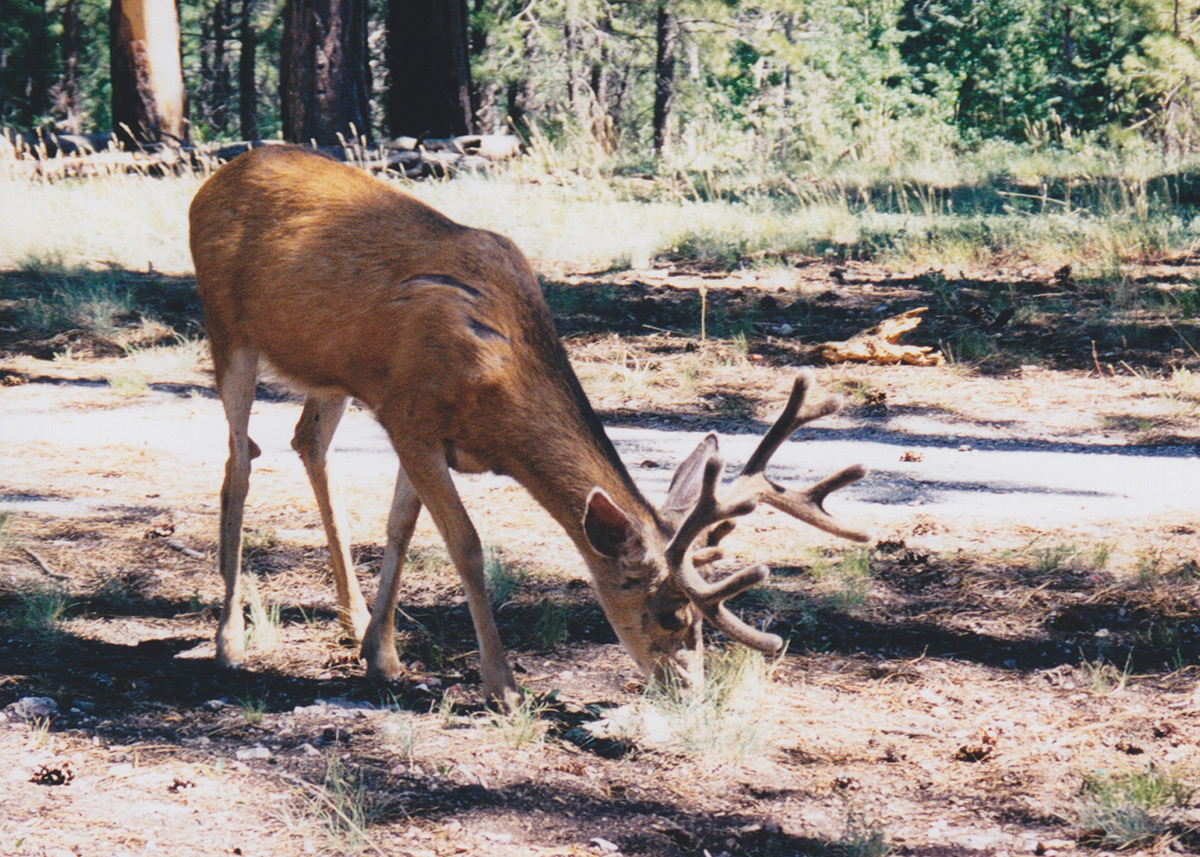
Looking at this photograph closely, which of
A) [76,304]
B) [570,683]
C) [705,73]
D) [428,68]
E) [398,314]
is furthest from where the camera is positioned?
[705,73]

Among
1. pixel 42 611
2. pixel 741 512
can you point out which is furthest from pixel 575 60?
pixel 741 512

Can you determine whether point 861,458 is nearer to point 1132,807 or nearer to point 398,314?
point 398,314

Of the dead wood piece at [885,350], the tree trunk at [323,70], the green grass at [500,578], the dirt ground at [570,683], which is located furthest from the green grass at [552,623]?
the tree trunk at [323,70]

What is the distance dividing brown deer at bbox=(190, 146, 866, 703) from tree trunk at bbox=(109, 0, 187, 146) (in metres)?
13.8

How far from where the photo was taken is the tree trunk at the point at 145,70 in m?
17.4

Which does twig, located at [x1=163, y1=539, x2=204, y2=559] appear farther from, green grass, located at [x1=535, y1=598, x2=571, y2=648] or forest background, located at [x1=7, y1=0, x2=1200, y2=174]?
forest background, located at [x1=7, y1=0, x2=1200, y2=174]

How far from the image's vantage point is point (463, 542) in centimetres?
440

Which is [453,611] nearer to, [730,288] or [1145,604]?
[1145,604]

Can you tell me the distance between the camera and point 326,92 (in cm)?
1519

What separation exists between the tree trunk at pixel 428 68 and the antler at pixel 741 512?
14157mm

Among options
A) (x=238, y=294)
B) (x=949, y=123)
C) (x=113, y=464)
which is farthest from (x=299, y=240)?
(x=949, y=123)

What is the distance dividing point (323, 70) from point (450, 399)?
1193 cm

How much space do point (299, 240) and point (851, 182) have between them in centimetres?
1287

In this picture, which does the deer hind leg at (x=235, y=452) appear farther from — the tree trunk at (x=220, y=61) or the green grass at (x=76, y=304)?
the tree trunk at (x=220, y=61)
